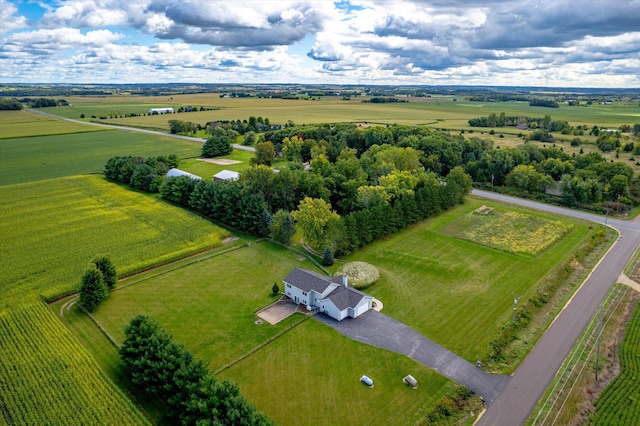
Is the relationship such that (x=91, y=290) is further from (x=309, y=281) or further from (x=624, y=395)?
(x=624, y=395)

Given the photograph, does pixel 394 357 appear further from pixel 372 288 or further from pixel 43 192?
pixel 43 192

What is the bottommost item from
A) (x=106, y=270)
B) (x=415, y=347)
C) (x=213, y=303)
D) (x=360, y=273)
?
(x=415, y=347)

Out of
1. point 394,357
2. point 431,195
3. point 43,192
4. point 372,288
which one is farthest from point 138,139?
point 394,357

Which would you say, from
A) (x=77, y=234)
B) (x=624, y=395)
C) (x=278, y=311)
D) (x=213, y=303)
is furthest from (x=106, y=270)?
(x=624, y=395)

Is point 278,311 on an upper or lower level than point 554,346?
upper

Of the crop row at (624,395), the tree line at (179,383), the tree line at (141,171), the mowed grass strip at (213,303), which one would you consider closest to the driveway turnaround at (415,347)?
the mowed grass strip at (213,303)

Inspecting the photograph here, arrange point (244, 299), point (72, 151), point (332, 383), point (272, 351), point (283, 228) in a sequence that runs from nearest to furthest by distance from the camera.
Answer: point (332, 383)
point (272, 351)
point (244, 299)
point (283, 228)
point (72, 151)

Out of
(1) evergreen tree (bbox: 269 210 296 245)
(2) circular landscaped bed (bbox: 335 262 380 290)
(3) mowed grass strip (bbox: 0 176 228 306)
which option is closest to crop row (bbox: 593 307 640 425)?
(2) circular landscaped bed (bbox: 335 262 380 290)
